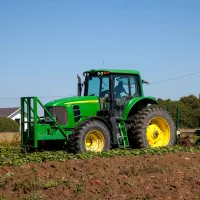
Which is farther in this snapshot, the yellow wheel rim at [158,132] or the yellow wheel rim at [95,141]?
the yellow wheel rim at [158,132]

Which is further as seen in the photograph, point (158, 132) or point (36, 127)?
point (158, 132)

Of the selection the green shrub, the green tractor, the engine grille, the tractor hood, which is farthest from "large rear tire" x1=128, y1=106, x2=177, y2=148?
the green shrub

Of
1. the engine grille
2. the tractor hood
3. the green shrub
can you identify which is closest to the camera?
the engine grille

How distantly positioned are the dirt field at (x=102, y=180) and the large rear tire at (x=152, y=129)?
9.74 feet

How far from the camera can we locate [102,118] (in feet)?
39.3

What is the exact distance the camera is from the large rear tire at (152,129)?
498 inches

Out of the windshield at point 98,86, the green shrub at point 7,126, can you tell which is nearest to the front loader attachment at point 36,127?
the windshield at point 98,86

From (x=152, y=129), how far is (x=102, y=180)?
5.87 m

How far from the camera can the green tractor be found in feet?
37.5

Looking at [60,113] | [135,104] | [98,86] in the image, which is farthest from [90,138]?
[135,104]

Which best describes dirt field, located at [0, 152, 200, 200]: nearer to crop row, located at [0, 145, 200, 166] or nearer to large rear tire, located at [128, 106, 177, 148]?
crop row, located at [0, 145, 200, 166]

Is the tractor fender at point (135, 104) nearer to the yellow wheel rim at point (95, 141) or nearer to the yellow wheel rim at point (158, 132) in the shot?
the yellow wheel rim at point (158, 132)

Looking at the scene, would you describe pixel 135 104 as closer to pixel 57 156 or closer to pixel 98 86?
pixel 98 86

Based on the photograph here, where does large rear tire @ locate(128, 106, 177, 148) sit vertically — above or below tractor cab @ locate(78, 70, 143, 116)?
below
